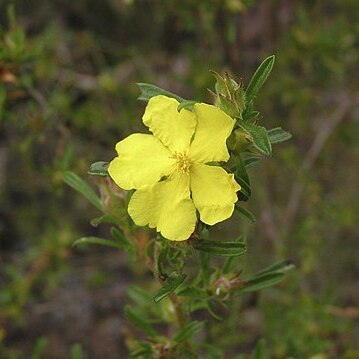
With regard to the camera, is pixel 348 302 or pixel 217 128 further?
pixel 348 302

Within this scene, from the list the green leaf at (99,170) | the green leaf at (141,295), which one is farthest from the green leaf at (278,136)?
the green leaf at (141,295)

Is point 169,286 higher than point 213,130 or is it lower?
lower

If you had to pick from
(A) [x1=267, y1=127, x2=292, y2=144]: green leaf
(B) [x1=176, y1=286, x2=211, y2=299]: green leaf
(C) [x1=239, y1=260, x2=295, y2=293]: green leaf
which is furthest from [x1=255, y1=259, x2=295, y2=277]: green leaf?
(A) [x1=267, y1=127, x2=292, y2=144]: green leaf

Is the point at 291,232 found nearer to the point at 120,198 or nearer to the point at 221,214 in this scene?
the point at 120,198

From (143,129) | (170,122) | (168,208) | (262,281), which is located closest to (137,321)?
(262,281)

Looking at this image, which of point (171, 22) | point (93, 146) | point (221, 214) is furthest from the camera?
point (171, 22)

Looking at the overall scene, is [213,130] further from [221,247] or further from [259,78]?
[221,247]

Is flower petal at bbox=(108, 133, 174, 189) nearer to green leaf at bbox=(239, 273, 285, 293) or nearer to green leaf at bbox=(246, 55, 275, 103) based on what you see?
green leaf at bbox=(246, 55, 275, 103)

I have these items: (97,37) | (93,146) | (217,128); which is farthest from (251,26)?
(217,128)
